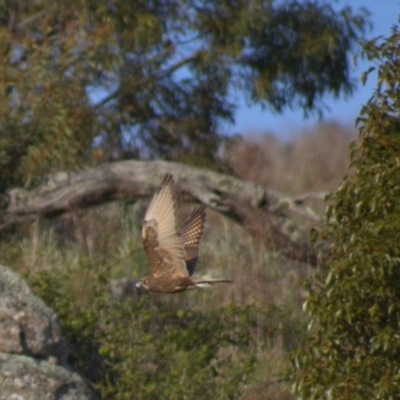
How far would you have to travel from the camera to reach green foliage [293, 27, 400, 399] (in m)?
4.98

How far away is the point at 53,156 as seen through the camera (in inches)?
346

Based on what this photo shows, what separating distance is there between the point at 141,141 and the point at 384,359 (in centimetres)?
753

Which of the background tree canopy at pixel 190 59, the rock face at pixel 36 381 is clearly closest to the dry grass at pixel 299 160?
the background tree canopy at pixel 190 59

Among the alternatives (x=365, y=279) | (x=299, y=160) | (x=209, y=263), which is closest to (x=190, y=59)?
(x=209, y=263)

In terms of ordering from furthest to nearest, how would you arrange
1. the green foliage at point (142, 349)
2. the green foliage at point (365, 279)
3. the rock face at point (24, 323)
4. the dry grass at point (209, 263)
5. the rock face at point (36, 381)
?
1. the dry grass at point (209, 263)
2. the green foliage at point (142, 349)
3. the rock face at point (24, 323)
4. the rock face at point (36, 381)
5. the green foliage at point (365, 279)

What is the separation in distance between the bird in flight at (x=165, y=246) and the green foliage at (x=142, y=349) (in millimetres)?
340

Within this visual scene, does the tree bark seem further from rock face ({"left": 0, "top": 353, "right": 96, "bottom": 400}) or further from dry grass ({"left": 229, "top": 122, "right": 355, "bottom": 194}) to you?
dry grass ({"left": 229, "top": 122, "right": 355, "bottom": 194})

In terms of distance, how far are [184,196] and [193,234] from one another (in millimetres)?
2581

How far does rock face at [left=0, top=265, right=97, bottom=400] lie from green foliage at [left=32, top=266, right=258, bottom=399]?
51 centimetres

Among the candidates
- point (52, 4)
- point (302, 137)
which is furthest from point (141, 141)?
point (302, 137)

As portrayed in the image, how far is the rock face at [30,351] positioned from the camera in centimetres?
579

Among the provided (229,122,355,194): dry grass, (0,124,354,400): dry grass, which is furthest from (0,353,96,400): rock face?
(229,122,355,194): dry grass

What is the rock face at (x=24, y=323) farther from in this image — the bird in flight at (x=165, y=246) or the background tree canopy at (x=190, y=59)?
the background tree canopy at (x=190, y=59)

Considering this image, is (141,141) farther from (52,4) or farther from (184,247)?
(184,247)
